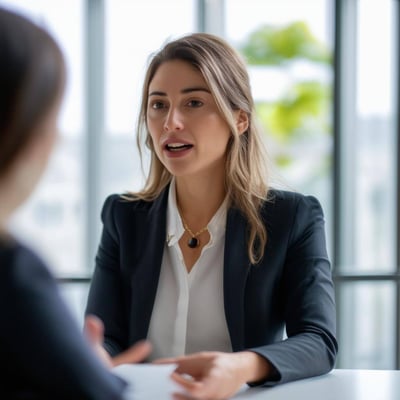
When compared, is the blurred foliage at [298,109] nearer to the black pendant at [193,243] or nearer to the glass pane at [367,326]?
the glass pane at [367,326]

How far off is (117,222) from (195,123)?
378 mm

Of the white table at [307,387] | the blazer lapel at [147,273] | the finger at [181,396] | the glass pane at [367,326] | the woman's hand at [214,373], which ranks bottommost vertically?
the glass pane at [367,326]

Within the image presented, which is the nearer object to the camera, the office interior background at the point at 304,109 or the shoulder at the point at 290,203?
the shoulder at the point at 290,203

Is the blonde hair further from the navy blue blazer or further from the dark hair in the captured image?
the dark hair

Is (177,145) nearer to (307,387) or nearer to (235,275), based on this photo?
(235,275)

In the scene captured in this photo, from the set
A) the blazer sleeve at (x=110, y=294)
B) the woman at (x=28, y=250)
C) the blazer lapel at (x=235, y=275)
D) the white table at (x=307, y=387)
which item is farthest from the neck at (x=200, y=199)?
the woman at (x=28, y=250)

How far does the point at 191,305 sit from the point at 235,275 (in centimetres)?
15

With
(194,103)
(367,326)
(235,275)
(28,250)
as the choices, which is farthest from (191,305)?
(367,326)

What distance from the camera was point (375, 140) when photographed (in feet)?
13.9

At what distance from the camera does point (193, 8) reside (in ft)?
14.0

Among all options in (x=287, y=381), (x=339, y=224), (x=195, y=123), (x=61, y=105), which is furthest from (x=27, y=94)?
(x=339, y=224)

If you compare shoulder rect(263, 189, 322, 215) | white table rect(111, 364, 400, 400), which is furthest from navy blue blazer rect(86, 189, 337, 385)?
white table rect(111, 364, 400, 400)

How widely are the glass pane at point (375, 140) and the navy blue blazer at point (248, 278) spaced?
7.64ft

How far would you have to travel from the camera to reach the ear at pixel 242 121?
2.07 m
